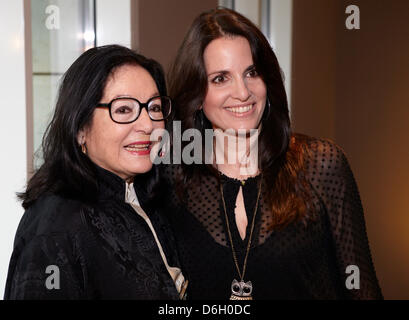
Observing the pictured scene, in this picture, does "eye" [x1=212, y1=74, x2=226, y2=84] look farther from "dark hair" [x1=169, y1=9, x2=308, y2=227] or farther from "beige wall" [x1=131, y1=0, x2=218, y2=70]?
"beige wall" [x1=131, y1=0, x2=218, y2=70]

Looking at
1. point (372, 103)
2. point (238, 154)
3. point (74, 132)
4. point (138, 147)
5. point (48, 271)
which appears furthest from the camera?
point (372, 103)

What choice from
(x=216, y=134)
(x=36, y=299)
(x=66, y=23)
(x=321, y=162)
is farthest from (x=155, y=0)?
(x=36, y=299)

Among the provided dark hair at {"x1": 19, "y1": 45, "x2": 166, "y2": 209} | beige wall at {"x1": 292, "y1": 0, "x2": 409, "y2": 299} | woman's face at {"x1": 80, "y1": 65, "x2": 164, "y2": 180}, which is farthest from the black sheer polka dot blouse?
beige wall at {"x1": 292, "y1": 0, "x2": 409, "y2": 299}

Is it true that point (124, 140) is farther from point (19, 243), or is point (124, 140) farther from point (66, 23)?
point (66, 23)

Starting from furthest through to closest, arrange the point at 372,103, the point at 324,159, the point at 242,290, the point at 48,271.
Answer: the point at 372,103 < the point at 324,159 < the point at 242,290 < the point at 48,271

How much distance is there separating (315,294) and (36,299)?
0.92 metres

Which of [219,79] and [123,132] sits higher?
[219,79]

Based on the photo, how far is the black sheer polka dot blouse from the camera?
5.80ft

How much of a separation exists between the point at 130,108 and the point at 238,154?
586 mm

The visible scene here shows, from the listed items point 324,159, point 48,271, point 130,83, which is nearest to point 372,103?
point 324,159

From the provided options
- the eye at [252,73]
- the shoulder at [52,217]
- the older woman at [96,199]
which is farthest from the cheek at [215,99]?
the shoulder at [52,217]

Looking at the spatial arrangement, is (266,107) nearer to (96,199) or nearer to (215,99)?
(215,99)

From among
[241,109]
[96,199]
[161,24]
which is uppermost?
[161,24]

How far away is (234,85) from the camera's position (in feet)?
6.15
